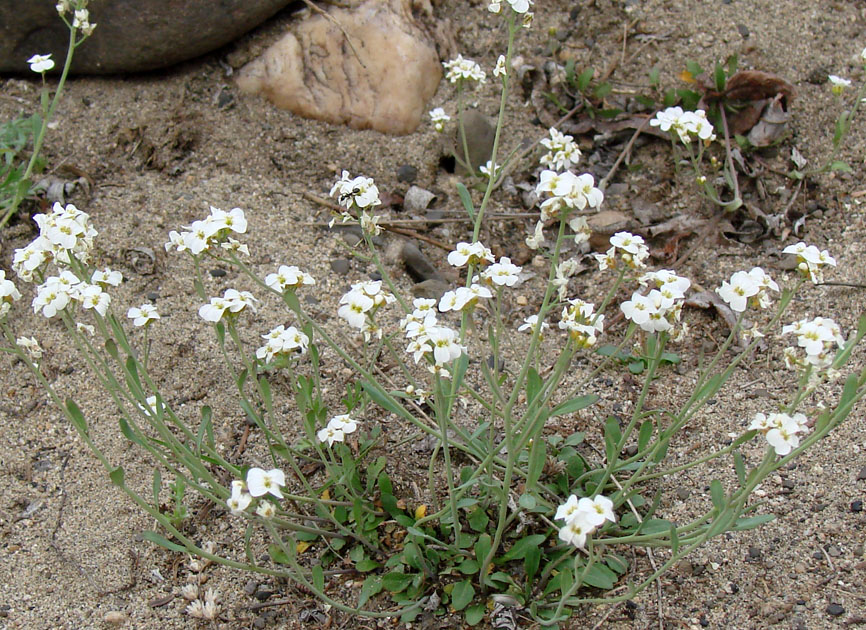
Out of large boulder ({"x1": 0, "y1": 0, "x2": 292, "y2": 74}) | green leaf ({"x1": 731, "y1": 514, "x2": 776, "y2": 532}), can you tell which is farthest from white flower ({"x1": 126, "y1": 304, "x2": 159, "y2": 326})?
large boulder ({"x1": 0, "y1": 0, "x2": 292, "y2": 74})

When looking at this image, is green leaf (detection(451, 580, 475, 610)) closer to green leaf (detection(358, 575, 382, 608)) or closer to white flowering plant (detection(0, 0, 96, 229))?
green leaf (detection(358, 575, 382, 608))

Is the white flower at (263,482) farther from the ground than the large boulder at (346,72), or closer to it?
farther from the ground

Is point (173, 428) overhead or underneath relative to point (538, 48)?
underneath

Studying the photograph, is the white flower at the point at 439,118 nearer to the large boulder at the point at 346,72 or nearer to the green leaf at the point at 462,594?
the large boulder at the point at 346,72

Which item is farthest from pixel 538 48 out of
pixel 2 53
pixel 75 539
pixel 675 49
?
pixel 75 539

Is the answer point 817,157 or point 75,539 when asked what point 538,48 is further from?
point 75,539

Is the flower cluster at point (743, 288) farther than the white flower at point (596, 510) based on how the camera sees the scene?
Yes

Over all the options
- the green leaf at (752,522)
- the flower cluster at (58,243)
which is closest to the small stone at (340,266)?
the flower cluster at (58,243)

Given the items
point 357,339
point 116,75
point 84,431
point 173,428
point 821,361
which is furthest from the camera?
point 116,75
